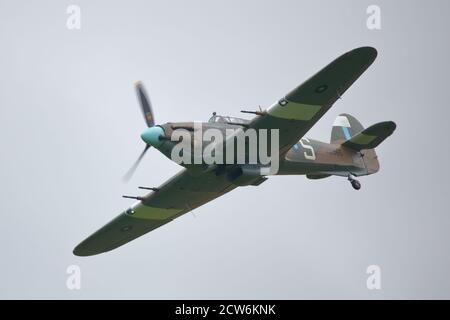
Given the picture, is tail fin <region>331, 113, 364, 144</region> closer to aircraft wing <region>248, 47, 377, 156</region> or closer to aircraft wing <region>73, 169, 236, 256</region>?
aircraft wing <region>73, 169, 236, 256</region>

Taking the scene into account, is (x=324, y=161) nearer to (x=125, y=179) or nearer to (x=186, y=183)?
(x=186, y=183)

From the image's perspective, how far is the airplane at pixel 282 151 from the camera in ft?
65.9

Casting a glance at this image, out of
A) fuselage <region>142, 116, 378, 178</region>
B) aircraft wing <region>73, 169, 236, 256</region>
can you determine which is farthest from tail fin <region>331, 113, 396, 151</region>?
aircraft wing <region>73, 169, 236, 256</region>

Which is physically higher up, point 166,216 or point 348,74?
point 348,74

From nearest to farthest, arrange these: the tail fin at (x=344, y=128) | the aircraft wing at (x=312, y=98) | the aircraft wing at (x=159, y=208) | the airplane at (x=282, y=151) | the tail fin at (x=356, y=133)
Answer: the aircraft wing at (x=312, y=98), the airplane at (x=282, y=151), the aircraft wing at (x=159, y=208), the tail fin at (x=356, y=133), the tail fin at (x=344, y=128)

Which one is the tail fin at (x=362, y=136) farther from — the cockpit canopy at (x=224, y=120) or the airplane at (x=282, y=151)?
the cockpit canopy at (x=224, y=120)

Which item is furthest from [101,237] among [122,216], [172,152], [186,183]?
[172,152]

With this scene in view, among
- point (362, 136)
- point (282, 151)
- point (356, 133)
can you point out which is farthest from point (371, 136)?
point (282, 151)

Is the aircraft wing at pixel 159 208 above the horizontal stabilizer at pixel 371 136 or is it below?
below

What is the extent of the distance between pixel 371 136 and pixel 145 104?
6934mm

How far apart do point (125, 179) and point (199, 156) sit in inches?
83.2

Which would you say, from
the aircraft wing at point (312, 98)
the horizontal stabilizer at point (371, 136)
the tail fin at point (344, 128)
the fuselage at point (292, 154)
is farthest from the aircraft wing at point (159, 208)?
the tail fin at point (344, 128)

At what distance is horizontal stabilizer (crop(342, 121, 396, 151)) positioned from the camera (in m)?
23.5

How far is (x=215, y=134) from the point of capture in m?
21.4
